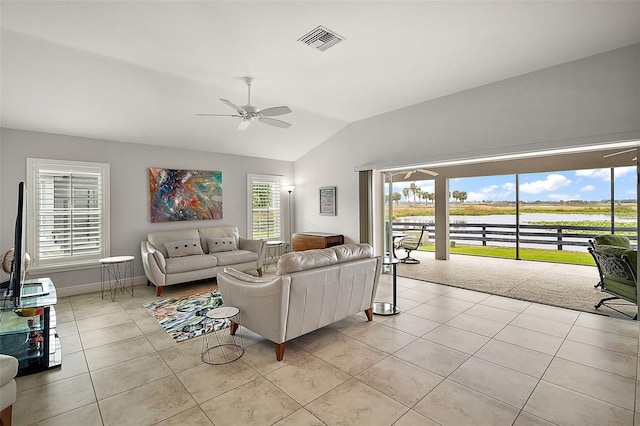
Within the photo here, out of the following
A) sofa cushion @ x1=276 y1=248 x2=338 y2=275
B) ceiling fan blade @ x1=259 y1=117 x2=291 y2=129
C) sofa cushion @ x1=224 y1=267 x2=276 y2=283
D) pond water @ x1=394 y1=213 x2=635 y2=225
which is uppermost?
ceiling fan blade @ x1=259 y1=117 x2=291 y2=129

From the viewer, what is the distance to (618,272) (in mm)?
4090

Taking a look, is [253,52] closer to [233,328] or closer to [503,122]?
[233,328]

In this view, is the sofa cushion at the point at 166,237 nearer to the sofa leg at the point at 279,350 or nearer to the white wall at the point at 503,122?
the white wall at the point at 503,122

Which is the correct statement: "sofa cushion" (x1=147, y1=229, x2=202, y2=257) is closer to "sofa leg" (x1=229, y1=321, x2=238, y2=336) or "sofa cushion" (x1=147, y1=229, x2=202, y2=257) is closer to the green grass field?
"sofa leg" (x1=229, y1=321, x2=238, y2=336)

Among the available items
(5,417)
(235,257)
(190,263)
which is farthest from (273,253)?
(5,417)

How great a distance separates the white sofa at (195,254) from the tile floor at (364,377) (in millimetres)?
1206

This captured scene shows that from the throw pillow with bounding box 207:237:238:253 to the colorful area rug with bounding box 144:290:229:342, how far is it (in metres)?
1.21

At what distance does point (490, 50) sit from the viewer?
378cm

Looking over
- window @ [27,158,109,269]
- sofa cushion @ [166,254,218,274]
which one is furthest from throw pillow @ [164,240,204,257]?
window @ [27,158,109,269]

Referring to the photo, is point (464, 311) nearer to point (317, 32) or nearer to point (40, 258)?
point (317, 32)

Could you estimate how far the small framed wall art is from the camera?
7.18 m

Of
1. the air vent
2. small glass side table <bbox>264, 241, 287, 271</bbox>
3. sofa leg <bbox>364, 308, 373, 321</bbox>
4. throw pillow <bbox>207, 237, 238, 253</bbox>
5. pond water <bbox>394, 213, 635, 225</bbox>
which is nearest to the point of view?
the air vent

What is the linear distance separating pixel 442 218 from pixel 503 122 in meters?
4.06

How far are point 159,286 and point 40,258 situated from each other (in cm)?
180
